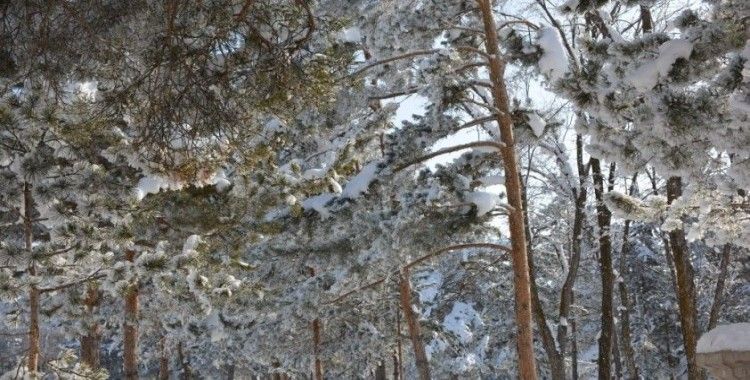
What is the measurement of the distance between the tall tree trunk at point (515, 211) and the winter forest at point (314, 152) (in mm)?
32

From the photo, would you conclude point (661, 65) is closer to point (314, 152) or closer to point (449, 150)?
point (449, 150)

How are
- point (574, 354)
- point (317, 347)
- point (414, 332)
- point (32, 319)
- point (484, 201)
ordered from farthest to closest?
point (574, 354), point (317, 347), point (414, 332), point (484, 201), point (32, 319)

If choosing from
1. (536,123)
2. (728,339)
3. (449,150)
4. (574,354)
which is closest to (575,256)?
(536,123)

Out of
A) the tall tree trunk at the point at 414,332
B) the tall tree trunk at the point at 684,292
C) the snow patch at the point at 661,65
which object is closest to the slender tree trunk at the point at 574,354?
the tall tree trunk at the point at 414,332

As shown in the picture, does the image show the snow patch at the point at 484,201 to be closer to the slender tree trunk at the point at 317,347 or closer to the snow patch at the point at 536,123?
the snow patch at the point at 536,123

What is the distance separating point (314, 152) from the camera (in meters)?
10.8

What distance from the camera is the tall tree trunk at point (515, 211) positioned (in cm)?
721

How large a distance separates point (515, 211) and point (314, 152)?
169 inches

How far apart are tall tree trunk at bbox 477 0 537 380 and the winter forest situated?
32 millimetres

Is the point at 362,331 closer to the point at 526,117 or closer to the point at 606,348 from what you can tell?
the point at 606,348

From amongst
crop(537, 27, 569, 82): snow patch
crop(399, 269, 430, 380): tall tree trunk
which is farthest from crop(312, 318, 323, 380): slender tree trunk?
crop(537, 27, 569, 82): snow patch

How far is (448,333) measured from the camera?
15.9 metres

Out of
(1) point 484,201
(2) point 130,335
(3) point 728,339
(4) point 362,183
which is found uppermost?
(4) point 362,183

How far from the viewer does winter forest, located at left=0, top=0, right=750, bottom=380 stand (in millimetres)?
4281
